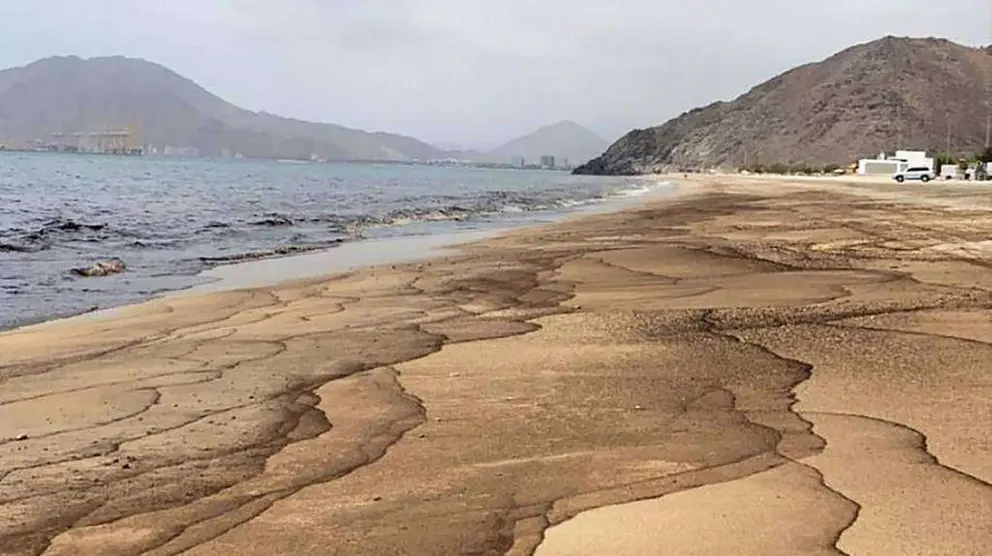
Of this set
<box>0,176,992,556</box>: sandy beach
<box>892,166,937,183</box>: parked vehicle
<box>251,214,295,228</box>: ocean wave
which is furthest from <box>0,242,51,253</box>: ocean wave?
<box>892,166,937,183</box>: parked vehicle

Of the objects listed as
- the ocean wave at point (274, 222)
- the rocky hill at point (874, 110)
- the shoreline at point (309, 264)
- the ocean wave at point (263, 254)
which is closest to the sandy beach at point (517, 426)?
the shoreline at point (309, 264)

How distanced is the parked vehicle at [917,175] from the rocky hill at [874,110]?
3046 inches

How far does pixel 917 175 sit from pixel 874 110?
10137 centimetres

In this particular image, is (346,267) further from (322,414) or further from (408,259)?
(322,414)

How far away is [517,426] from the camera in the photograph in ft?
20.4

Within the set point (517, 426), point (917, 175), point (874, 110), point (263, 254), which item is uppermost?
point (874, 110)

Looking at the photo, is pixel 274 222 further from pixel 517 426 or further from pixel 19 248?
pixel 517 426

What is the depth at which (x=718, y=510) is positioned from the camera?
Result: 4621 mm

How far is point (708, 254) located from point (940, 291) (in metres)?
6.42

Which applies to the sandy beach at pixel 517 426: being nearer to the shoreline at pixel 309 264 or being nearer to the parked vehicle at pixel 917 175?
the shoreline at pixel 309 264

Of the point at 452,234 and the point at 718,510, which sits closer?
the point at 718,510

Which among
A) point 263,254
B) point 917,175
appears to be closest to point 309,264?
point 263,254

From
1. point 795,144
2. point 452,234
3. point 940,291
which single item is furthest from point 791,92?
point 940,291

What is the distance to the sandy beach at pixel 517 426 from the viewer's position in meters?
4.46
